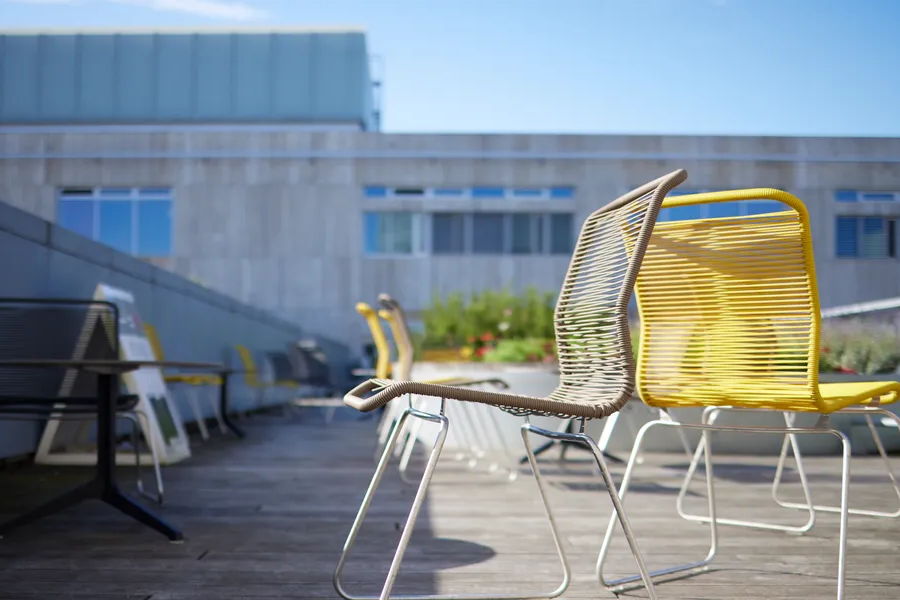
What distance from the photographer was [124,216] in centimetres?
2131

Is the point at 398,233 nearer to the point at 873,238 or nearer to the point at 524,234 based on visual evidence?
the point at 524,234

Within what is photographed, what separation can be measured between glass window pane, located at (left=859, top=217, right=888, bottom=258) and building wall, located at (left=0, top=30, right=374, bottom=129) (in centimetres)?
1345

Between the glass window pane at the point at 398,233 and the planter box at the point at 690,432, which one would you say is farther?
the glass window pane at the point at 398,233

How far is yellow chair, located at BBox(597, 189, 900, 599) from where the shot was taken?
7.61 feet

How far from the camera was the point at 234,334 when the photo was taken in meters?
10.5

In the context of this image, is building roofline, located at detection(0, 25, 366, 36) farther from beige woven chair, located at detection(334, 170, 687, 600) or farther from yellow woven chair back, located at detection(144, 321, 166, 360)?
beige woven chair, located at detection(334, 170, 687, 600)

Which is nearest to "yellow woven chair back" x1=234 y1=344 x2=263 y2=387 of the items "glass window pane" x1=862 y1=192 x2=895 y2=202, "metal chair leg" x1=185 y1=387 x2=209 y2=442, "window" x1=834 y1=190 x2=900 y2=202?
"metal chair leg" x1=185 y1=387 x2=209 y2=442

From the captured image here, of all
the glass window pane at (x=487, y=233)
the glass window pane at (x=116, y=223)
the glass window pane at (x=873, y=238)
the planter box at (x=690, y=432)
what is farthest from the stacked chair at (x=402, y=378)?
the glass window pane at (x=873, y=238)

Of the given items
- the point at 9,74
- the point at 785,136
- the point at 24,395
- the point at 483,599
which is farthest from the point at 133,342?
the point at 9,74

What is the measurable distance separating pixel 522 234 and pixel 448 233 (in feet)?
5.77

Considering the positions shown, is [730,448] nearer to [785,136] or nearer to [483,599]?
[483,599]

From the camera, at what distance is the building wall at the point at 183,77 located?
83.6 ft

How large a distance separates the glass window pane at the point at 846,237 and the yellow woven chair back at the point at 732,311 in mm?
20854

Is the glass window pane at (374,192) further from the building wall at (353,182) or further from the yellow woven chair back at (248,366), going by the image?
the yellow woven chair back at (248,366)
